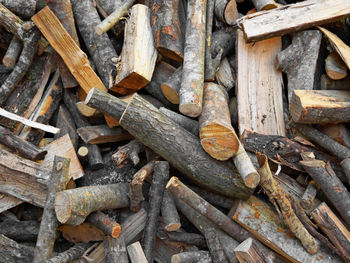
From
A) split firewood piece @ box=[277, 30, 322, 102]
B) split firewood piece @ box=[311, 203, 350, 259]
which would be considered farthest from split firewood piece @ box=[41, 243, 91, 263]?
split firewood piece @ box=[277, 30, 322, 102]

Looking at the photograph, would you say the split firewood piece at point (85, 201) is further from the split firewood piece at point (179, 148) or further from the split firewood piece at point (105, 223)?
the split firewood piece at point (179, 148)

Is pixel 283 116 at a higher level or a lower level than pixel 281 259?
higher

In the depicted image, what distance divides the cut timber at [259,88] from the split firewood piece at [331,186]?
56cm

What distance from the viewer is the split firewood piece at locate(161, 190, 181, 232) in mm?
3225

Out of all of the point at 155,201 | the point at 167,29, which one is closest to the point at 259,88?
the point at 167,29

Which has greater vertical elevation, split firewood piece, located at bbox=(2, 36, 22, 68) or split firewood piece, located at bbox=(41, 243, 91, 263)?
split firewood piece, located at bbox=(2, 36, 22, 68)

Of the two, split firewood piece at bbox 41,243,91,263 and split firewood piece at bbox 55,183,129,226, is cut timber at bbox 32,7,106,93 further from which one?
split firewood piece at bbox 41,243,91,263

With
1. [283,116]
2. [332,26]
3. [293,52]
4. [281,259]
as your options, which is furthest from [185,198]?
[332,26]

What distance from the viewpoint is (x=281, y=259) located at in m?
3.30

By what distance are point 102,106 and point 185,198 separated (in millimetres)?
1157

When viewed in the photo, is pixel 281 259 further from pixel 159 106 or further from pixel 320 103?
pixel 159 106

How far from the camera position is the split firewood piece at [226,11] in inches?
159

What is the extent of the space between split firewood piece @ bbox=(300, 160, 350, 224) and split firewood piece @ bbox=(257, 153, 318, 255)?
13.8 inches

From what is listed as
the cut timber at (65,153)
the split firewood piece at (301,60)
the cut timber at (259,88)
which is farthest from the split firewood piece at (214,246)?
the split firewood piece at (301,60)
